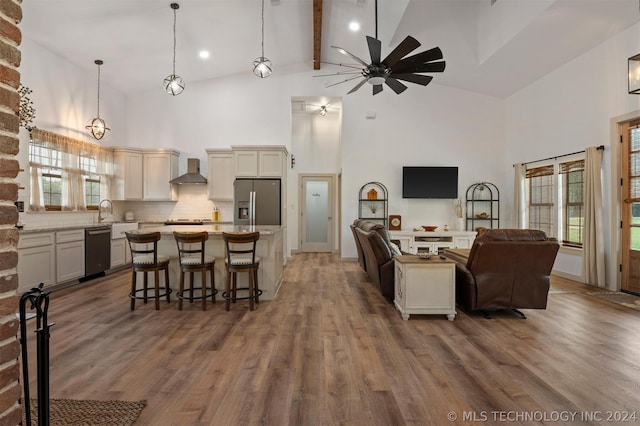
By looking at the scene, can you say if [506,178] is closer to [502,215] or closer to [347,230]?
[502,215]

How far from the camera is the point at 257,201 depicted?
7.19 meters

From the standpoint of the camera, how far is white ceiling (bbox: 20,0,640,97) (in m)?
4.78

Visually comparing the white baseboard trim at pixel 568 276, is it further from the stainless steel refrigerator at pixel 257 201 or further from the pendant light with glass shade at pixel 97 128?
the pendant light with glass shade at pixel 97 128

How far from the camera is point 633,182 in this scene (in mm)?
4914

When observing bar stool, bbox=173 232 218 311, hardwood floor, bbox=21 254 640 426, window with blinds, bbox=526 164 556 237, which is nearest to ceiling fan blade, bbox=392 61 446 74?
hardwood floor, bbox=21 254 640 426

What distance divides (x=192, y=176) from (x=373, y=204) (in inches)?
159

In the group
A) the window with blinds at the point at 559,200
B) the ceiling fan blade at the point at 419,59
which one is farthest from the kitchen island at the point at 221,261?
the window with blinds at the point at 559,200

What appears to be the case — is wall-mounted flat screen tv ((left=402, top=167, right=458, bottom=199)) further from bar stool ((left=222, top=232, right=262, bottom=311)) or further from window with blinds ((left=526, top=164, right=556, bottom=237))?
bar stool ((left=222, top=232, right=262, bottom=311))

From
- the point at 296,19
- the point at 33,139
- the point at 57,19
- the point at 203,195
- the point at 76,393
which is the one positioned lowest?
the point at 76,393

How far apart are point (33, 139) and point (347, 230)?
581 cm

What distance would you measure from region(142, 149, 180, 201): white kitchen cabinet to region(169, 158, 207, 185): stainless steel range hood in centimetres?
24

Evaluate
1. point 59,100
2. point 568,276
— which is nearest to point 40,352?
point 59,100

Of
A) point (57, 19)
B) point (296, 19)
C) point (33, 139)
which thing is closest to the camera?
point (57, 19)

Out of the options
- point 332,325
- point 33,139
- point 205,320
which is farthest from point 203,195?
point 332,325
